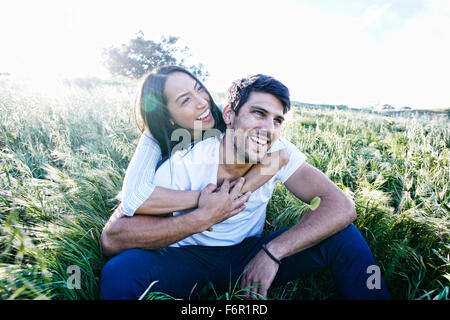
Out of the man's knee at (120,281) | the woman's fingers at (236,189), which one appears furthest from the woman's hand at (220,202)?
the man's knee at (120,281)

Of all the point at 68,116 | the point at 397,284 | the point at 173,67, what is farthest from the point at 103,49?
the point at 397,284

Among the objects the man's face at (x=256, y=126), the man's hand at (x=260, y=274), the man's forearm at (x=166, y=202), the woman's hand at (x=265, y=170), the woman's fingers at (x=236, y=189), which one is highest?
the man's face at (x=256, y=126)

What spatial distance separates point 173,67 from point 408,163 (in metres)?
2.89

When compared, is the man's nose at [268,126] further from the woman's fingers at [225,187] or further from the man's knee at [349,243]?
the man's knee at [349,243]

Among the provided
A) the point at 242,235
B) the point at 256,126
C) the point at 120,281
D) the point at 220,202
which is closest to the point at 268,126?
the point at 256,126

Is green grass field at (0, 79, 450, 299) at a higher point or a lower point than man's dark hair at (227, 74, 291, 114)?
lower

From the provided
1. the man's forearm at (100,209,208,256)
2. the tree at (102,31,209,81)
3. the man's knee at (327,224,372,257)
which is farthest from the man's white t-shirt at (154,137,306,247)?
the tree at (102,31,209,81)

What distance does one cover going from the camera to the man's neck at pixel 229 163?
1.93m

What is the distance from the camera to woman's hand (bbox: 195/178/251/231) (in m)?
1.66

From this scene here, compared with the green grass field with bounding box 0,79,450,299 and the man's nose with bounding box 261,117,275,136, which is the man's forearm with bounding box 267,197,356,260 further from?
the man's nose with bounding box 261,117,275,136

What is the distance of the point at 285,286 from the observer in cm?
186

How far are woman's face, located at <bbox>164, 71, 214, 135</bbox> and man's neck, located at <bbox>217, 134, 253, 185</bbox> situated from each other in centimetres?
38

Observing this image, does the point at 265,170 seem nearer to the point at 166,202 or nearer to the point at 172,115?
the point at 166,202
